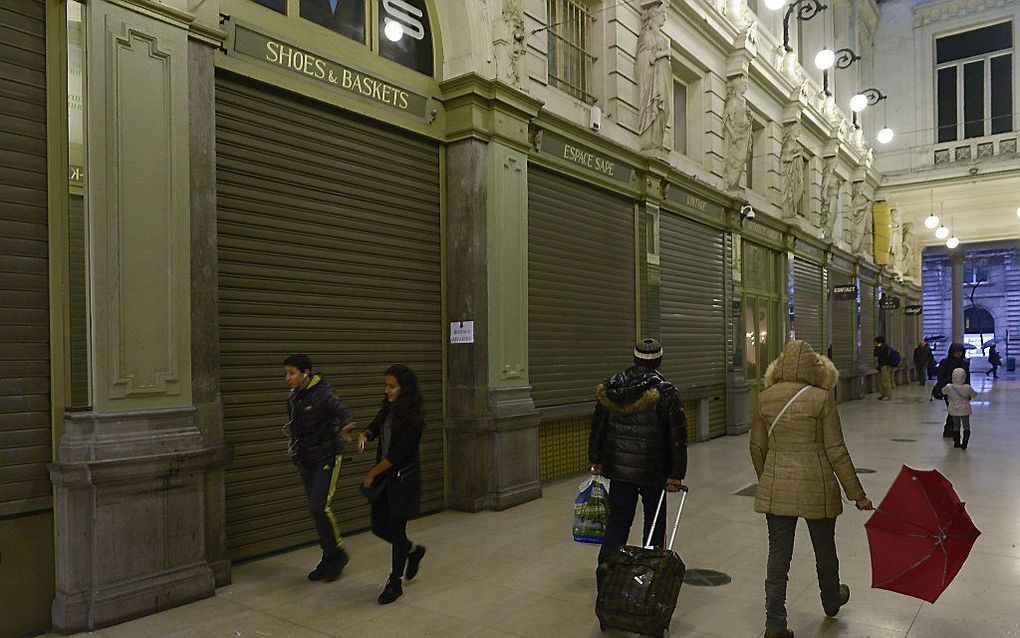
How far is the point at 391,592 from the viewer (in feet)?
17.0

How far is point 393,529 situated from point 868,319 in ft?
84.8

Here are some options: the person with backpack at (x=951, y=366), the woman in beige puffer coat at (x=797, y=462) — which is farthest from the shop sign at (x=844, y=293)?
the woman in beige puffer coat at (x=797, y=462)

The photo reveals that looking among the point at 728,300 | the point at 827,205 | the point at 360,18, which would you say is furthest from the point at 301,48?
the point at 827,205

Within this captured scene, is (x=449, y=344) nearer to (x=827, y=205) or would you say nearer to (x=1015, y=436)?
(x=1015, y=436)

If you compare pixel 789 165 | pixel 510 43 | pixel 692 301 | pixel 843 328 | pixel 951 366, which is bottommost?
pixel 951 366

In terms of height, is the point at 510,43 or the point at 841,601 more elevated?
the point at 510,43

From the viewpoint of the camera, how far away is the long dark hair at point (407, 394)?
17.0 ft

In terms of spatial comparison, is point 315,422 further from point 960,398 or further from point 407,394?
point 960,398

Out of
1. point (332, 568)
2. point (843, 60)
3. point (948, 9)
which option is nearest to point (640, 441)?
point (332, 568)

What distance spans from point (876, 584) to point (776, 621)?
636mm

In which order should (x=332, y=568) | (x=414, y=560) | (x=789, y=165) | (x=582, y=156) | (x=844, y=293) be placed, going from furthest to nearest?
(x=844, y=293) → (x=789, y=165) → (x=582, y=156) → (x=332, y=568) → (x=414, y=560)

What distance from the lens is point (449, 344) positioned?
27.2ft

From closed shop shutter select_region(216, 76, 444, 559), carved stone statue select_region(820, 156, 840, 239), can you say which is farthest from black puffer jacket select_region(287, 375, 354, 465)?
carved stone statue select_region(820, 156, 840, 239)

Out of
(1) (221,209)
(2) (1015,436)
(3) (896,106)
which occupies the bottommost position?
(2) (1015,436)
